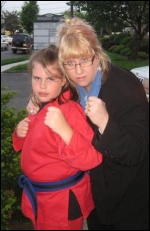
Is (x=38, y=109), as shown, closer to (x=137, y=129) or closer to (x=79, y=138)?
(x=79, y=138)

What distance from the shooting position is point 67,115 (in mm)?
1656

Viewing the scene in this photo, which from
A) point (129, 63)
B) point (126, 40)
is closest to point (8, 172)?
point (129, 63)

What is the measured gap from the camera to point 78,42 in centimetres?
166

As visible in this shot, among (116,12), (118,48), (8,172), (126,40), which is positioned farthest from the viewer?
(126,40)

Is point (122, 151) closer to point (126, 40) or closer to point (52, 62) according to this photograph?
point (52, 62)

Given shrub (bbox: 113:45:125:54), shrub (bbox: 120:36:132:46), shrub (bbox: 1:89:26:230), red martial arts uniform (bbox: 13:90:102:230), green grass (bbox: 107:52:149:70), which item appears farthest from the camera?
shrub (bbox: 120:36:132:46)

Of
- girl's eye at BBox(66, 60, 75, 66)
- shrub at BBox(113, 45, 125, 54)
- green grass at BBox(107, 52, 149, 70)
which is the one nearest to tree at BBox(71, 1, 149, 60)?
green grass at BBox(107, 52, 149, 70)

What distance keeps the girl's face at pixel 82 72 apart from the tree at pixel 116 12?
74.8ft

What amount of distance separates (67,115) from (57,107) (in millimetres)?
63

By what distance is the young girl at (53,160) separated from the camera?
167 centimetres

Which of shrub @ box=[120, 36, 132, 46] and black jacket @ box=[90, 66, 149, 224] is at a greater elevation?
shrub @ box=[120, 36, 132, 46]

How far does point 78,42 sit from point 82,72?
143 millimetres

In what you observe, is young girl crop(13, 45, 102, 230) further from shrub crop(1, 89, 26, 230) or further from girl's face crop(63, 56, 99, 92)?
shrub crop(1, 89, 26, 230)

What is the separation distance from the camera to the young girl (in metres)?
1.67
